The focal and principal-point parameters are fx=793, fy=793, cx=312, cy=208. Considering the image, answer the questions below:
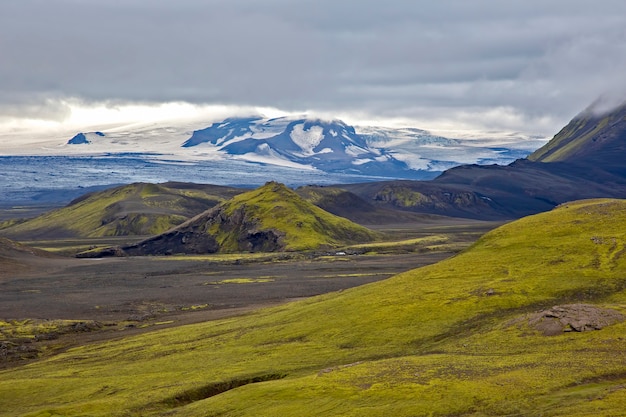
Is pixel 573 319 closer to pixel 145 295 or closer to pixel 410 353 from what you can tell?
pixel 410 353

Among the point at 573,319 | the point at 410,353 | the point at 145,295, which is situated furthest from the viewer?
the point at 145,295

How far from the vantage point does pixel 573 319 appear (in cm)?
7150

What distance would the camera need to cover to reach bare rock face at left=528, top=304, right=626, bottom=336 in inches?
2766

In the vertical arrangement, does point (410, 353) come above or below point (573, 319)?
below

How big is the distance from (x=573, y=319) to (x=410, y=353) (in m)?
15.2

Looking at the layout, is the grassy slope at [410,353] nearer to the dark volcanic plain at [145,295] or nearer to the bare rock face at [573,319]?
the bare rock face at [573,319]

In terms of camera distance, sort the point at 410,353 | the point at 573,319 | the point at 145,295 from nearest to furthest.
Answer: the point at 573,319 → the point at 410,353 → the point at 145,295

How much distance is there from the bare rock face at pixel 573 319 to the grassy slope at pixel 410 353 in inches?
51.0

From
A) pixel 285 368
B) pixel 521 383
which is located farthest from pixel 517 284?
pixel 521 383

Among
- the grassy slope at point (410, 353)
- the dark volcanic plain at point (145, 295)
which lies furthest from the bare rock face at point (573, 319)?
the dark volcanic plain at point (145, 295)

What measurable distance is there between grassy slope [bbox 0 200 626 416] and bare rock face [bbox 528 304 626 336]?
1296 millimetres

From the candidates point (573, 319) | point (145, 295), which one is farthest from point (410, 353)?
point (145, 295)

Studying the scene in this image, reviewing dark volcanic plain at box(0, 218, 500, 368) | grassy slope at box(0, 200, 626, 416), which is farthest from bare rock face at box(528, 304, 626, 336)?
dark volcanic plain at box(0, 218, 500, 368)

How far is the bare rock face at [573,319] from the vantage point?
2766 inches
